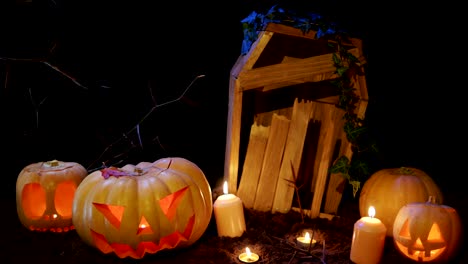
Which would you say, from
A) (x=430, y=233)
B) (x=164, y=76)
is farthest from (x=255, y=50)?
(x=430, y=233)

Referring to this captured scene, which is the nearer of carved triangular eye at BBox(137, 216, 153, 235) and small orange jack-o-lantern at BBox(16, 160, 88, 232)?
carved triangular eye at BBox(137, 216, 153, 235)

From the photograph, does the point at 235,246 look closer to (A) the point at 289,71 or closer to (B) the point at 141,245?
(B) the point at 141,245

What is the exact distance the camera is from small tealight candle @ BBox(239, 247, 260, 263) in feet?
6.32

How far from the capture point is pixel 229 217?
214 centimetres

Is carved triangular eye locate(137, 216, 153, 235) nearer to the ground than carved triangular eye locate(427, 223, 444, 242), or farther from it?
nearer to the ground

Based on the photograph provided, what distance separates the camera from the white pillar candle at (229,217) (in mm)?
2139

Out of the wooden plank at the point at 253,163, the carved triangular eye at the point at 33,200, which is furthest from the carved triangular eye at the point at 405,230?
the carved triangular eye at the point at 33,200

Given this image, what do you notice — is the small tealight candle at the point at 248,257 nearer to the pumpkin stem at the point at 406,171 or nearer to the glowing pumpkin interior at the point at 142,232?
the glowing pumpkin interior at the point at 142,232

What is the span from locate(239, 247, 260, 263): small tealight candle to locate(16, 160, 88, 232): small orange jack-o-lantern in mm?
944

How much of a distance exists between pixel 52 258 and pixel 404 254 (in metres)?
1.63

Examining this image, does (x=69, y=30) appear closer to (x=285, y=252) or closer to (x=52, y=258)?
(x=52, y=258)

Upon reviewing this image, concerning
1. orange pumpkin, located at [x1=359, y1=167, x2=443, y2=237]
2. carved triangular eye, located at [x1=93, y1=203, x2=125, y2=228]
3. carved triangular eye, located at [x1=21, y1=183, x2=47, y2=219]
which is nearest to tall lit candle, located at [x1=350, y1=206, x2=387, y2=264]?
orange pumpkin, located at [x1=359, y1=167, x2=443, y2=237]

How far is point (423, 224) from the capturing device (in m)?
1.88

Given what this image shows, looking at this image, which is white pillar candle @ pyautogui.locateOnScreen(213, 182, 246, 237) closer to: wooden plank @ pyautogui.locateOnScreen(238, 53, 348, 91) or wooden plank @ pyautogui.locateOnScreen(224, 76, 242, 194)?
wooden plank @ pyautogui.locateOnScreen(224, 76, 242, 194)
